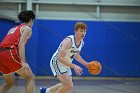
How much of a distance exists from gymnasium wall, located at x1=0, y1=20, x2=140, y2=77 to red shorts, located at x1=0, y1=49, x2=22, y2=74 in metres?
6.33

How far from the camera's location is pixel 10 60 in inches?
226

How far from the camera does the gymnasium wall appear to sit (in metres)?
12.1

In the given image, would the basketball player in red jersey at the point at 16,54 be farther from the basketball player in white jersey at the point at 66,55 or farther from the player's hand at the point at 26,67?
the basketball player in white jersey at the point at 66,55

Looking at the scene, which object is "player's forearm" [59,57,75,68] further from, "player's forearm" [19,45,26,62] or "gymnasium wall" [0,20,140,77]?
"gymnasium wall" [0,20,140,77]

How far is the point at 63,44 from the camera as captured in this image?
19.3ft

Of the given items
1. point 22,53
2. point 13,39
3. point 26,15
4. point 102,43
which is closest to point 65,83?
point 22,53

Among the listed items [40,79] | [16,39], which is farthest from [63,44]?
[40,79]

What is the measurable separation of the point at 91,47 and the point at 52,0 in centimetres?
228

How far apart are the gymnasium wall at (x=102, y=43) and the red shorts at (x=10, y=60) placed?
633 centimetres

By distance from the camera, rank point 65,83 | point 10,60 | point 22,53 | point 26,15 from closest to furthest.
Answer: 1. point 22,53
2. point 10,60
3. point 26,15
4. point 65,83

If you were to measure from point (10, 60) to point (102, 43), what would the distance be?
6.83 m

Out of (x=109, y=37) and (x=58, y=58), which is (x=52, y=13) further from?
(x=58, y=58)

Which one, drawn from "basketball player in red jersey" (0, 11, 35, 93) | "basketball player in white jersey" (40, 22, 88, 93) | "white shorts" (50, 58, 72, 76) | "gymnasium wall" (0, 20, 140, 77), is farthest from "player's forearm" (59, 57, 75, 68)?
"gymnasium wall" (0, 20, 140, 77)

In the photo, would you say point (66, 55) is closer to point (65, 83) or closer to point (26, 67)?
point (65, 83)
